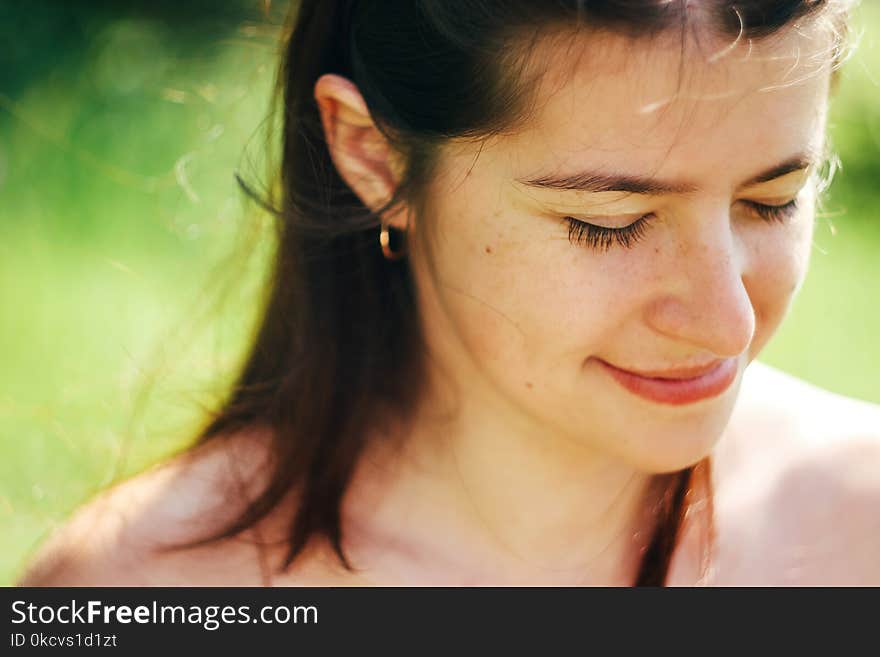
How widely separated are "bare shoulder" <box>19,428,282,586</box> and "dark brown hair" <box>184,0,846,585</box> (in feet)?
0.13

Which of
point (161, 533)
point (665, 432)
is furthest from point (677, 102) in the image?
point (161, 533)

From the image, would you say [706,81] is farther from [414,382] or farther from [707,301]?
[414,382]

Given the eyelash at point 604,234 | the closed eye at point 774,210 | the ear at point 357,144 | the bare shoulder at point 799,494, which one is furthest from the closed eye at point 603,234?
the bare shoulder at point 799,494

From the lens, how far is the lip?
5.03 ft

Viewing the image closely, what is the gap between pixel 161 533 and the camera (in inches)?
71.9

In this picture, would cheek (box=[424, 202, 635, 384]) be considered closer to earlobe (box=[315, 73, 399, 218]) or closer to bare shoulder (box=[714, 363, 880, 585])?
earlobe (box=[315, 73, 399, 218])

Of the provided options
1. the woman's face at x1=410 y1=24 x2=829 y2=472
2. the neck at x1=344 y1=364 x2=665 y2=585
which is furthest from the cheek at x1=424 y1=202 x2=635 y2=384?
the neck at x1=344 y1=364 x2=665 y2=585

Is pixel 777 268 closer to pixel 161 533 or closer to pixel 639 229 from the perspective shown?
pixel 639 229

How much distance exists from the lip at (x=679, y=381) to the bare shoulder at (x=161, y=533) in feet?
2.15

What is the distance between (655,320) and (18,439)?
7.48 ft

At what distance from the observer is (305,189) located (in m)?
1.79

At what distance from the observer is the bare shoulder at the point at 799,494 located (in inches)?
73.0

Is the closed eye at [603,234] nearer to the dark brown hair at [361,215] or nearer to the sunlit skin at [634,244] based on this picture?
the sunlit skin at [634,244]
